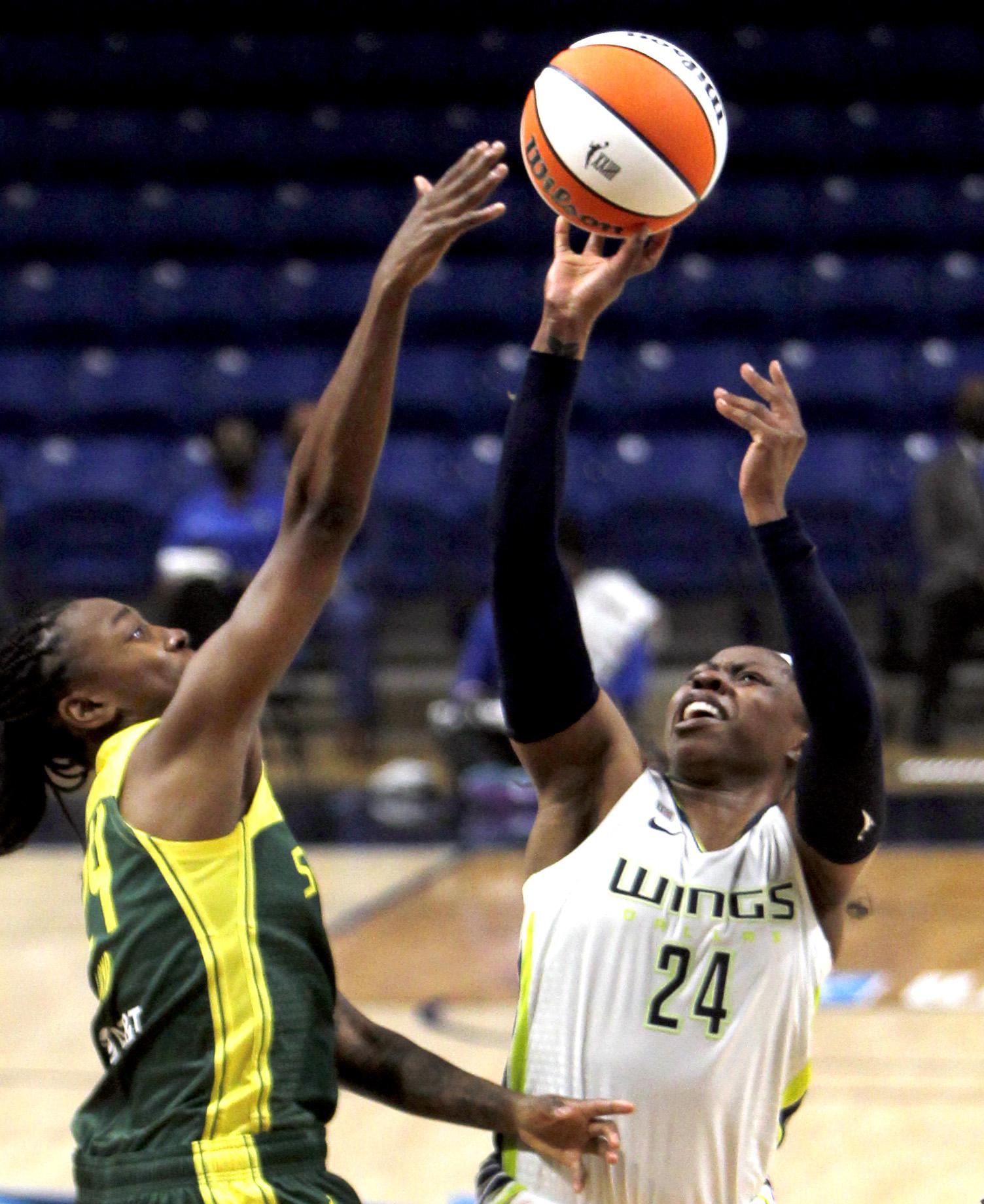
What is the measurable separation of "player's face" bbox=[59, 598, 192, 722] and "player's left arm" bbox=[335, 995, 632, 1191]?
54 centimetres

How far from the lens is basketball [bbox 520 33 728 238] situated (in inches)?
104

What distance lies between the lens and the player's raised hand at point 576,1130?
2.31 metres

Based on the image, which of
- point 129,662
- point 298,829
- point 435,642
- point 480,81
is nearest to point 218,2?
point 480,81

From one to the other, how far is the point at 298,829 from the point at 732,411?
547cm

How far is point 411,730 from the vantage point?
9.31 meters

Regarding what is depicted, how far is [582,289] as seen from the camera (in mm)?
2371

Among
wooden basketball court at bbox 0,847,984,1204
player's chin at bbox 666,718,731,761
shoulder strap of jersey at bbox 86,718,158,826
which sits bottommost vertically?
wooden basketball court at bbox 0,847,984,1204

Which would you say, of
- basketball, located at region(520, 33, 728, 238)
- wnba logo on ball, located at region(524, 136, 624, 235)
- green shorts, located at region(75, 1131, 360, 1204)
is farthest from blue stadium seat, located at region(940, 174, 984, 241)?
green shorts, located at region(75, 1131, 360, 1204)

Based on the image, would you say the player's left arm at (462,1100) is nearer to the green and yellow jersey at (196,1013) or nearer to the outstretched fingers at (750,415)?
the green and yellow jersey at (196,1013)

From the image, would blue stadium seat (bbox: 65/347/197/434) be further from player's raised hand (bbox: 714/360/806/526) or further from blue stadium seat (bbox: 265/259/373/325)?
player's raised hand (bbox: 714/360/806/526)

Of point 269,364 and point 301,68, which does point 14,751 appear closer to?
point 269,364

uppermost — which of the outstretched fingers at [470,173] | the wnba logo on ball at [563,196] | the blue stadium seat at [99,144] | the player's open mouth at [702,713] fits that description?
the blue stadium seat at [99,144]

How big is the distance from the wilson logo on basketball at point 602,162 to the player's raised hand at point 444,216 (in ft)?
1.68

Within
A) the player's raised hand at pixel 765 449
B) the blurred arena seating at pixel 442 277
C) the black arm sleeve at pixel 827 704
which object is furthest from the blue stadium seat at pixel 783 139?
the black arm sleeve at pixel 827 704
